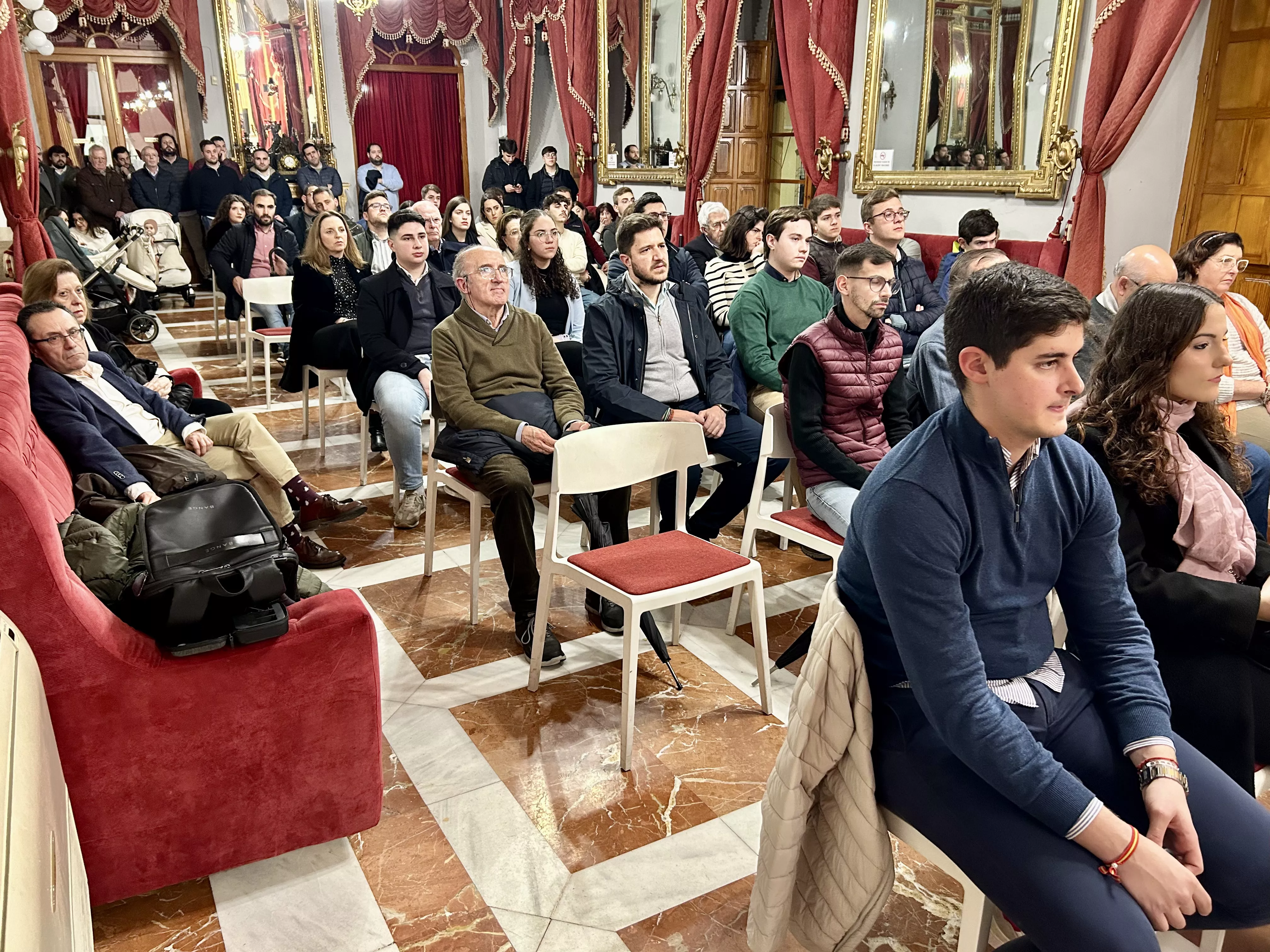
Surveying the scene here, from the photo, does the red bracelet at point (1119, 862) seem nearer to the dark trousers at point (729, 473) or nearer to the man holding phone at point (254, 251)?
the dark trousers at point (729, 473)

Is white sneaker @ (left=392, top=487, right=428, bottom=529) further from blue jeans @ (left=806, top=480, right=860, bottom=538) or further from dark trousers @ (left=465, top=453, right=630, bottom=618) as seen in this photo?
blue jeans @ (left=806, top=480, right=860, bottom=538)

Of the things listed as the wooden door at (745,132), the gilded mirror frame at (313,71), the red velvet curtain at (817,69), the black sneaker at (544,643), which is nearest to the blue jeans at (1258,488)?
the black sneaker at (544,643)

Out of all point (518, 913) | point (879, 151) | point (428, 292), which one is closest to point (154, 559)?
point (518, 913)

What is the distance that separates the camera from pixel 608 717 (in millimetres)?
2346

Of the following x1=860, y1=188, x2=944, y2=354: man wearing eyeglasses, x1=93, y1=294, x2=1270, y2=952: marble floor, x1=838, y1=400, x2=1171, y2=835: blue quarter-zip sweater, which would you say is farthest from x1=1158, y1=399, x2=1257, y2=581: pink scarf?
x1=860, y1=188, x2=944, y2=354: man wearing eyeglasses

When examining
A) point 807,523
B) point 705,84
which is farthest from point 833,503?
point 705,84

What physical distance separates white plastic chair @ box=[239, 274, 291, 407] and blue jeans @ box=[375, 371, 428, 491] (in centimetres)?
129

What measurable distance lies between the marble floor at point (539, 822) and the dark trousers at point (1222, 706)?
14.5 inches

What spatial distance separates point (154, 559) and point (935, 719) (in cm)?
137

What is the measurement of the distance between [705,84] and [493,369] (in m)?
5.44

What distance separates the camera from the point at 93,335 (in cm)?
376

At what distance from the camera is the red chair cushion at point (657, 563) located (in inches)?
83.0

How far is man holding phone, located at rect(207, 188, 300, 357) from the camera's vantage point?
20.2 ft

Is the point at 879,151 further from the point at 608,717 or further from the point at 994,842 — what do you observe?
the point at 994,842
